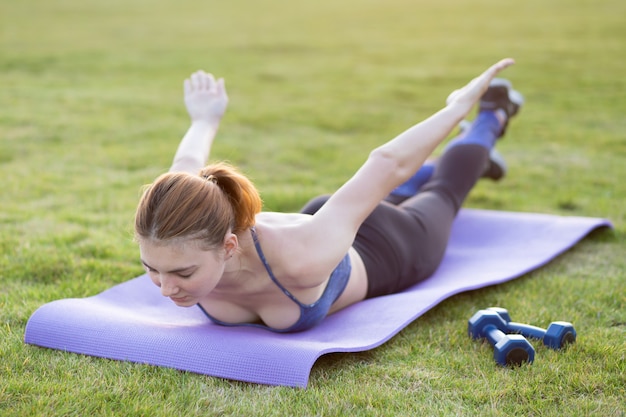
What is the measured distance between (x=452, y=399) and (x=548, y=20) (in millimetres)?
14846

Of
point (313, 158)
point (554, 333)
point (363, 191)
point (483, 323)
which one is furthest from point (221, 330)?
point (313, 158)

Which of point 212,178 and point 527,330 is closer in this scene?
point 212,178

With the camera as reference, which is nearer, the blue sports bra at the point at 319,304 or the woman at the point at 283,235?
the woman at the point at 283,235

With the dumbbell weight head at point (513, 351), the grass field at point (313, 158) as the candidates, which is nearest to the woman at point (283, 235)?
the grass field at point (313, 158)

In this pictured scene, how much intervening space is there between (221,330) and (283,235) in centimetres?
50

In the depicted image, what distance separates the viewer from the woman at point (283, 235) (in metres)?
2.57

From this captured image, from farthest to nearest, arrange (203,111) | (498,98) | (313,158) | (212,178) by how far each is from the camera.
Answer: (313,158) → (498,98) → (203,111) → (212,178)

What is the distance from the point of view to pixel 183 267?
101 inches

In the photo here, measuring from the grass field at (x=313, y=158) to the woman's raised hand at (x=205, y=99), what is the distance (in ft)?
3.22

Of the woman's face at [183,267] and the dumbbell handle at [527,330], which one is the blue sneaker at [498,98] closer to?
the dumbbell handle at [527,330]

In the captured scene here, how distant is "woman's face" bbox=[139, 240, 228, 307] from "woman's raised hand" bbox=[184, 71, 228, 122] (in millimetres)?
1195

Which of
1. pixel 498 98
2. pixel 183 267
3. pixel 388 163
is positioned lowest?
pixel 498 98

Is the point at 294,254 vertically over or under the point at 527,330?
over

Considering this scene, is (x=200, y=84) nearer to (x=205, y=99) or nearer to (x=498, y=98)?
(x=205, y=99)
